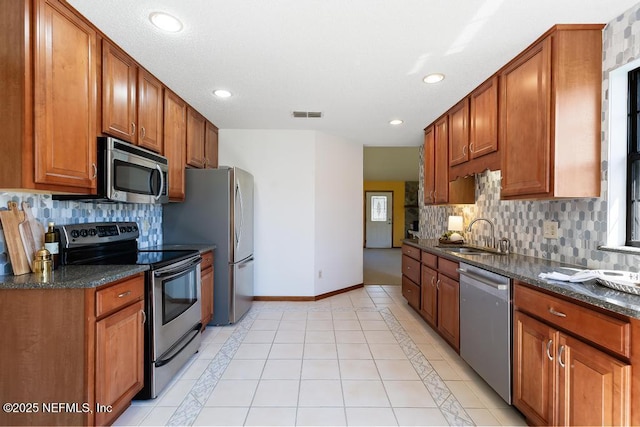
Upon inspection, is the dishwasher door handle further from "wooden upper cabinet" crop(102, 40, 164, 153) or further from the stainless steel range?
"wooden upper cabinet" crop(102, 40, 164, 153)

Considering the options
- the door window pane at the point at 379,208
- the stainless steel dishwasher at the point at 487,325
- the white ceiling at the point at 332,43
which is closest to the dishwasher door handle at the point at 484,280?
the stainless steel dishwasher at the point at 487,325

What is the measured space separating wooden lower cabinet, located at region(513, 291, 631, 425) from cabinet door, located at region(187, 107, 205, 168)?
3.28 m

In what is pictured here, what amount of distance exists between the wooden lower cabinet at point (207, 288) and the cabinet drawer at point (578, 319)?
8.48 ft

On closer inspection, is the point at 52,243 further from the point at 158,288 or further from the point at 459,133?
the point at 459,133

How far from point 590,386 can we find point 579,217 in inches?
45.1

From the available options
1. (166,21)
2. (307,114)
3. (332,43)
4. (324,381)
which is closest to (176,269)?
(324,381)

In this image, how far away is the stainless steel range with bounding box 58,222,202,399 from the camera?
76.5 inches

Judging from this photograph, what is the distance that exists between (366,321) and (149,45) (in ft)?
10.5

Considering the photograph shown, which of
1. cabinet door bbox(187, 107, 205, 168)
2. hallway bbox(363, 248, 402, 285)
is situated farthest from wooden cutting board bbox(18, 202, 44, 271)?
hallway bbox(363, 248, 402, 285)

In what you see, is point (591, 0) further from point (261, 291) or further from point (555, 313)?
point (261, 291)

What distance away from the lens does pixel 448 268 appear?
2656 millimetres

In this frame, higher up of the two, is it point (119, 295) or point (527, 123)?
point (527, 123)

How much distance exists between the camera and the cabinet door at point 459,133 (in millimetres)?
2932

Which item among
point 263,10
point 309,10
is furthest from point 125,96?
point 309,10
